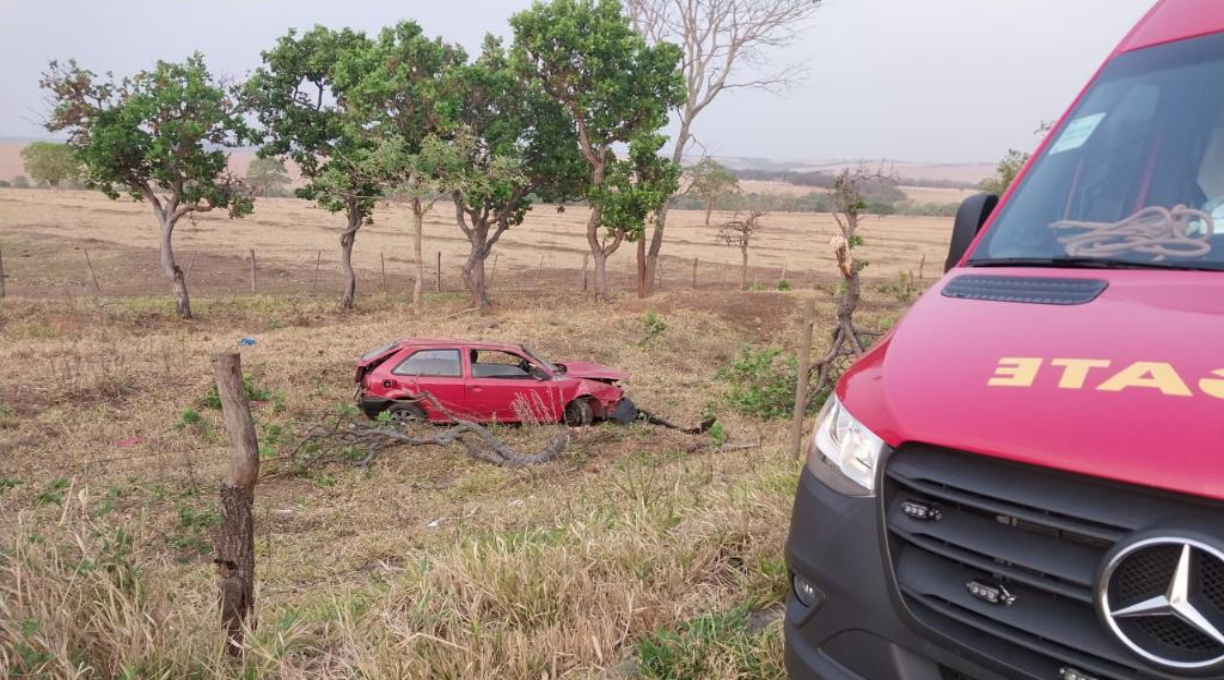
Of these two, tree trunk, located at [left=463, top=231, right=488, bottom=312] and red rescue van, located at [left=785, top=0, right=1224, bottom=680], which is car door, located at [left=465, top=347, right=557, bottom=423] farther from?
tree trunk, located at [left=463, top=231, right=488, bottom=312]

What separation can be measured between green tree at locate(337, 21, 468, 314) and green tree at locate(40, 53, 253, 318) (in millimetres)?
3090

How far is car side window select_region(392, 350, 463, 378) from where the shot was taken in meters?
11.1

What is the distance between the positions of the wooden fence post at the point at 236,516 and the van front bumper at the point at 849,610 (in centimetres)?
206

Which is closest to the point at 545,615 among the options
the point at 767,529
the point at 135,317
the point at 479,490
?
the point at 767,529

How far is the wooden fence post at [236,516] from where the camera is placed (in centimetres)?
321

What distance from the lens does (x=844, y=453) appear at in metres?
2.26

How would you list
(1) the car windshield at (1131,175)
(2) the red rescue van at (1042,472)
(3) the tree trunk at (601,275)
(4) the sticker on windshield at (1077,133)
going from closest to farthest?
(2) the red rescue van at (1042,472) < (1) the car windshield at (1131,175) < (4) the sticker on windshield at (1077,133) < (3) the tree trunk at (601,275)

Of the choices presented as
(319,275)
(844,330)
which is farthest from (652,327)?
(319,275)

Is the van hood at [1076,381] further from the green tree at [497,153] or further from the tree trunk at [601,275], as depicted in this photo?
the tree trunk at [601,275]

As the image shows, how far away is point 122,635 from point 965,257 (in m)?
3.19

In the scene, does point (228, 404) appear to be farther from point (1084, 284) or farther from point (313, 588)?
point (1084, 284)

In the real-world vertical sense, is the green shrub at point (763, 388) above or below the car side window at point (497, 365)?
below

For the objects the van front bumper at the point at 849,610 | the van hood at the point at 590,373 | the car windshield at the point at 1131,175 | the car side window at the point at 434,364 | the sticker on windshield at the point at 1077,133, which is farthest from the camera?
the van hood at the point at 590,373

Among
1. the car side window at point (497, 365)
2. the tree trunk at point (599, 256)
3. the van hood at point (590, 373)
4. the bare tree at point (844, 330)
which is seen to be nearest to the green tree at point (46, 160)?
the tree trunk at point (599, 256)
